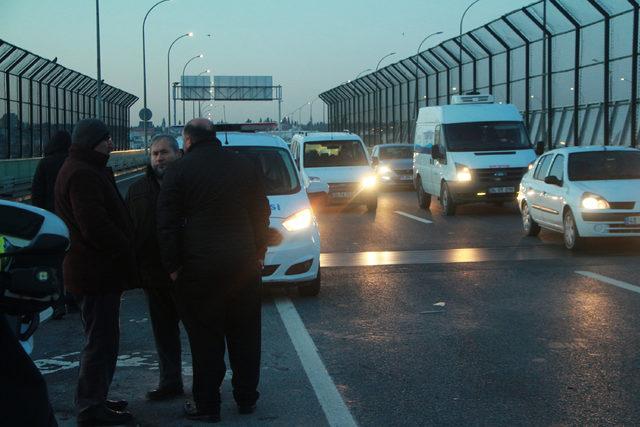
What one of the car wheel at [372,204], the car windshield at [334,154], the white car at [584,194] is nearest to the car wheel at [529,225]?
the white car at [584,194]

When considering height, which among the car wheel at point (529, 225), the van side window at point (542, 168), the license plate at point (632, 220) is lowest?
the car wheel at point (529, 225)

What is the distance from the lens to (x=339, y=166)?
24.4m

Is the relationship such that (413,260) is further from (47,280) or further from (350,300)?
(47,280)

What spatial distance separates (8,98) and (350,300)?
32.0 m

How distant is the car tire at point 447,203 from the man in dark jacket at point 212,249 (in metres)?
16.4

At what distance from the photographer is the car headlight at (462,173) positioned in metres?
22.0

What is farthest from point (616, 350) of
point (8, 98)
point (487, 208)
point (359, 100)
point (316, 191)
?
point (359, 100)

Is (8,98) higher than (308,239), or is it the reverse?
(8,98)

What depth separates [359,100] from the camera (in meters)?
70.6

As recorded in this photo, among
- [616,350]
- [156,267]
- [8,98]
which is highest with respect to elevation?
[8,98]

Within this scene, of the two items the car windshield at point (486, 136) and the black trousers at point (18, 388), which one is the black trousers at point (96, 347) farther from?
the car windshield at point (486, 136)

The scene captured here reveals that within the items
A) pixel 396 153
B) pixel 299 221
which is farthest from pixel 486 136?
pixel 299 221

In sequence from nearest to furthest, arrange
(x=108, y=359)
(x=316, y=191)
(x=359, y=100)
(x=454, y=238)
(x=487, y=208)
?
1. (x=108, y=359)
2. (x=316, y=191)
3. (x=454, y=238)
4. (x=487, y=208)
5. (x=359, y=100)

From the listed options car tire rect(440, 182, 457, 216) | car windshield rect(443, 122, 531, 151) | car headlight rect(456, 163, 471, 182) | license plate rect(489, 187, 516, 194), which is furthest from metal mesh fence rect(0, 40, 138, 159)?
license plate rect(489, 187, 516, 194)
